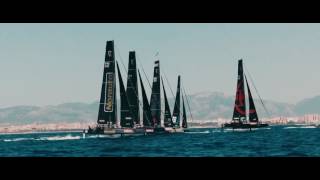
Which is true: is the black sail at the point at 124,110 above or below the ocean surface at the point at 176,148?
above

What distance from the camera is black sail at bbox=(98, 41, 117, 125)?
69.7 meters

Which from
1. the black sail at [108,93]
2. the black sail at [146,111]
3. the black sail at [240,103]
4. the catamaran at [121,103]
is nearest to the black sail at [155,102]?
the black sail at [146,111]

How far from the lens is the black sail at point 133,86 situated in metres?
71.4

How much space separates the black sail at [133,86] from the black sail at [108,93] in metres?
2.03

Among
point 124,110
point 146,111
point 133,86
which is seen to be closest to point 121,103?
point 124,110

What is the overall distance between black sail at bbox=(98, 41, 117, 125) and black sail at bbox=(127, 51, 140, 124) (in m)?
2.03

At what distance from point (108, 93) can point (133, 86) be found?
322 centimetres

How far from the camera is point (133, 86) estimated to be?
7156 centimetres

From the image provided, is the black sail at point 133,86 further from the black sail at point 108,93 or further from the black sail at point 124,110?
the black sail at point 108,93

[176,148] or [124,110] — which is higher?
[124,110]

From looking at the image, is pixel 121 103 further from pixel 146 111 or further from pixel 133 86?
pixel 146 111
